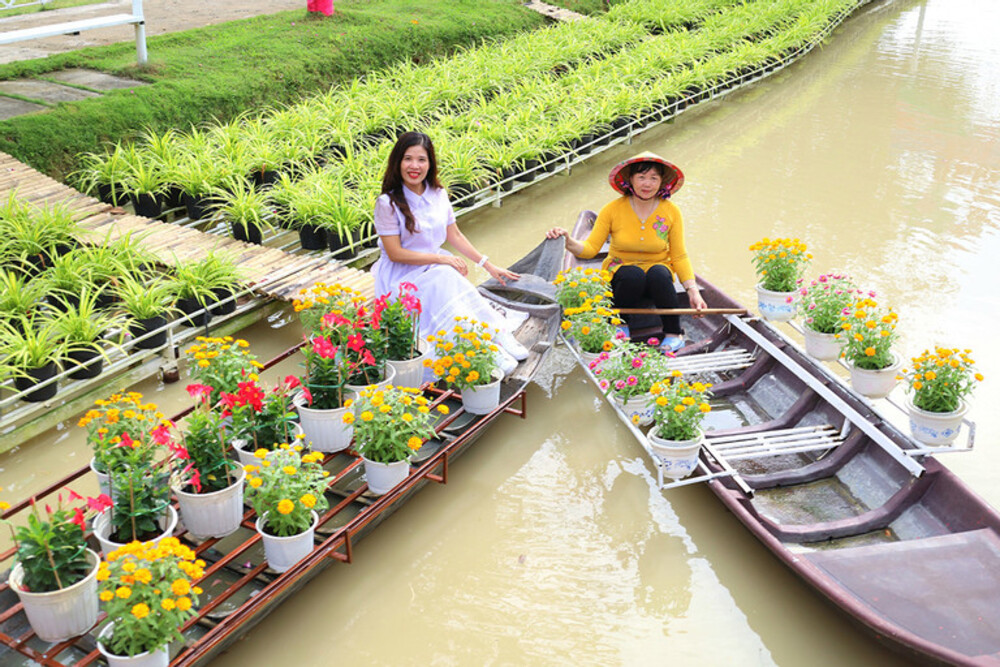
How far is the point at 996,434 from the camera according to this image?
15.3ft

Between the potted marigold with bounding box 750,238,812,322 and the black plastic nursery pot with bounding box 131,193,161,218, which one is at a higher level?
the potted marigold with bounding box 750,238,812,322

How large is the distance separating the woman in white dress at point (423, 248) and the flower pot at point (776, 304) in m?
1.34

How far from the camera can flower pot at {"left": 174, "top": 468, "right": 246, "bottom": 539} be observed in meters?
3.25

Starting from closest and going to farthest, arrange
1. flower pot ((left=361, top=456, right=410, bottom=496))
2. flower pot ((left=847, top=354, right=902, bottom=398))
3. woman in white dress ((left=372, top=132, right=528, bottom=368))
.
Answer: flower pot ((left=361, top=456, right=410, bottom=496)) < flower pot ((left=847, top=354, right=902, bottom=398)) < woman in white dress ((left=372, top=132, right=528, bottom=368))

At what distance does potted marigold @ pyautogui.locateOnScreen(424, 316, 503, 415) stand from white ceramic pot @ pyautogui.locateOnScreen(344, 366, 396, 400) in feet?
0.55

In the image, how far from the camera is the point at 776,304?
15.9 ft

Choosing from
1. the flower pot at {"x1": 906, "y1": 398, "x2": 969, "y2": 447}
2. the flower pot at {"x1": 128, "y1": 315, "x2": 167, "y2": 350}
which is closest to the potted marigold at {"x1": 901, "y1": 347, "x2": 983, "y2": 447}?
the flower pot at {"x1": 906, "y1": 398, "x2": 969, "y2": 447}

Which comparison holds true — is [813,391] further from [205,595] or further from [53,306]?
[53,306]

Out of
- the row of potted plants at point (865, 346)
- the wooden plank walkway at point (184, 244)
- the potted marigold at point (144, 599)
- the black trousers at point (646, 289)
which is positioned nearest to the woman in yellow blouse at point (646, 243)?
the black trousers at point (646, 289)

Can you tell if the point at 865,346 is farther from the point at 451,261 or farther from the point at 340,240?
the point at 340,240

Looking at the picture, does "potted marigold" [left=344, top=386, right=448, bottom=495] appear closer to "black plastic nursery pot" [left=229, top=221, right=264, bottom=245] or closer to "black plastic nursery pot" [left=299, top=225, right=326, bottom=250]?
"black plastic nursery pot" [left=299, top=225, right=326, bottom=250]

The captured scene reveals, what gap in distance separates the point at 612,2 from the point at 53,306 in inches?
443

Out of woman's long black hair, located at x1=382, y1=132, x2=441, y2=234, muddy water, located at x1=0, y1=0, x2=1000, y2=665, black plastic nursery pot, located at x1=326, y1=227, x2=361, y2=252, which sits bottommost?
muddy water, located at x1=0, y1=0, x2=1000, y2=665

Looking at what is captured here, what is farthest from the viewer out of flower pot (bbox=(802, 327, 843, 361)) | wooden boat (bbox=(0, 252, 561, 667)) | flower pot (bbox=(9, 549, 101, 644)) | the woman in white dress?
the woman in white dress
